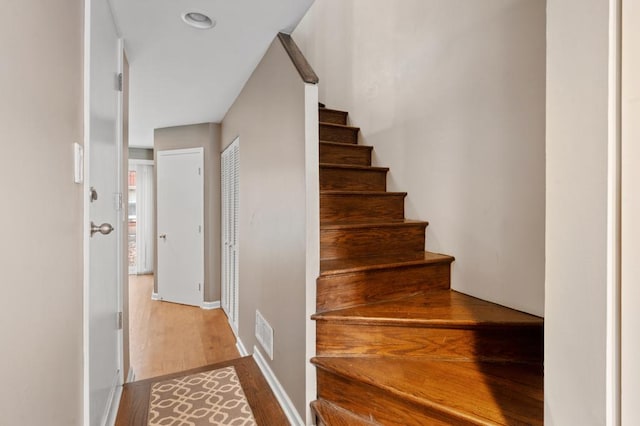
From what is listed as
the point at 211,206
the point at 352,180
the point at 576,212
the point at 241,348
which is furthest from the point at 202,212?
the point at 576,212

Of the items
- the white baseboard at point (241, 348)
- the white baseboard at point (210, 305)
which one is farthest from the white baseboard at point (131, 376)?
the white baseboard at point (210, 305)

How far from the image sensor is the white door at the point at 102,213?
125cm

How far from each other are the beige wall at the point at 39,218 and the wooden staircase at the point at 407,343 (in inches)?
37.0

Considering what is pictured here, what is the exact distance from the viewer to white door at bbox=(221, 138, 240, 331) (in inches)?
137

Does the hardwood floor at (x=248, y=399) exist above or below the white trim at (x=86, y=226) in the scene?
below

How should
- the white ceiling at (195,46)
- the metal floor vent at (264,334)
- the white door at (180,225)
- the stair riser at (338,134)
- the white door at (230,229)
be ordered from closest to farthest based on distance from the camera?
the white ceiling at (195,46) → the metal floor vent at (264,334) → the stair riser at (338,134) → the white door at (230,229) → the white door at (180,225)

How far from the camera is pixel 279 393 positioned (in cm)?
190

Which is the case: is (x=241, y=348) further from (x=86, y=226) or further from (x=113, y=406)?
(x=86, y=226)

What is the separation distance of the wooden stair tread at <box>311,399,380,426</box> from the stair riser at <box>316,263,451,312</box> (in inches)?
16.5

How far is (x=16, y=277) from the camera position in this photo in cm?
64
